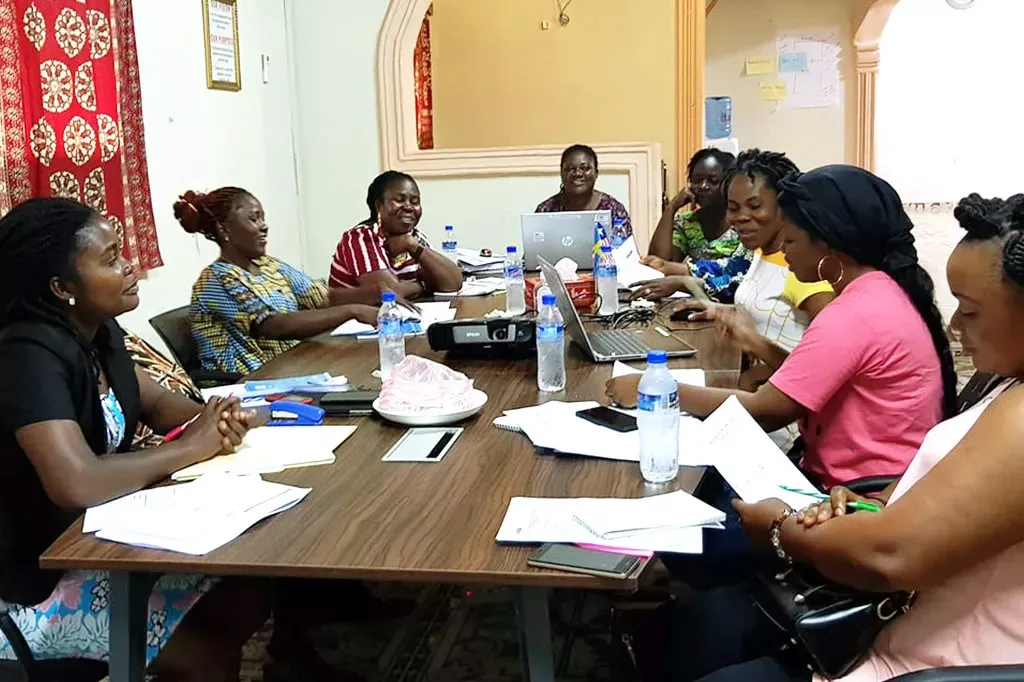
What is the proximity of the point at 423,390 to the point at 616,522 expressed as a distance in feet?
2.26

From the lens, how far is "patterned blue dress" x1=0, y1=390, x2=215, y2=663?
1593 mm

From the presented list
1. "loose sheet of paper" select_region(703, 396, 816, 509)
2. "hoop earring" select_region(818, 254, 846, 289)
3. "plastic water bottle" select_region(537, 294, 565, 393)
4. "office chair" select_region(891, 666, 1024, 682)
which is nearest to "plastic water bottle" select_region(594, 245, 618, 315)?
"plastic water bottle" select_region(537, 294, 565, 393)

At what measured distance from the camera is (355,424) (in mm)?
1923

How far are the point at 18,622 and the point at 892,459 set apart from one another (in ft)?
5.31

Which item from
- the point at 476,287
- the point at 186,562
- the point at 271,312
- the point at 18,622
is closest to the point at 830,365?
the point at 186,562

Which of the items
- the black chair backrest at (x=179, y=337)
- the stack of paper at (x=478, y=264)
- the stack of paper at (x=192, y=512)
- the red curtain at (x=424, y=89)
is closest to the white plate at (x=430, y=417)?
the stack of paper at (x=192, y=512)

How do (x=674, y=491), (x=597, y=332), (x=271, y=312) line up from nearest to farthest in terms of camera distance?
(x=674, y=491)
(x=597, y=332)
(x=271, y=312)

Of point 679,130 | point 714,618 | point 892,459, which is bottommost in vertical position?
point 714,618

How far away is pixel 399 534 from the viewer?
1.37m

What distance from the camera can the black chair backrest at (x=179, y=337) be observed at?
9.23 ft

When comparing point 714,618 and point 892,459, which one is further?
point 892,459

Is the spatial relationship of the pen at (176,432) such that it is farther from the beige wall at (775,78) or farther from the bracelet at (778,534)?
the beige wall at (775,78)

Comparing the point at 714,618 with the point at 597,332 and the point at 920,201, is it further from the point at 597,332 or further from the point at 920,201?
the point at 920,201

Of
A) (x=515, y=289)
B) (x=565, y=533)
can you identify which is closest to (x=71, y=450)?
(x=565, y=533)
